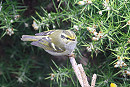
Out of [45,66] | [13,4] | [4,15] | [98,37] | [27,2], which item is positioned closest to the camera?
[98,37]

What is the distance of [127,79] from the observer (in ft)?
3.75

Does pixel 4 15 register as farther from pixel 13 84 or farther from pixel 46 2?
pixel 13 84

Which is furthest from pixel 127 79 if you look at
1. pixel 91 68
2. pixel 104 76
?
pixel 91 68

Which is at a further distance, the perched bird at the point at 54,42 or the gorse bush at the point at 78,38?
the perched bird at the point at 54,42

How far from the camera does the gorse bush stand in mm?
1054

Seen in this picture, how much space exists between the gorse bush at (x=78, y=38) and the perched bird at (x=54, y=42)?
6cm

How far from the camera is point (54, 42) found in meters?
1.33

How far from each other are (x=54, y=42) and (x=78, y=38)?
0.22 m

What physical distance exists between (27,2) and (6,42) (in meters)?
0.43

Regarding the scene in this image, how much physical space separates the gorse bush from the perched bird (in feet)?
0.18

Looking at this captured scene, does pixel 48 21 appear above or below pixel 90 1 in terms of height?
below

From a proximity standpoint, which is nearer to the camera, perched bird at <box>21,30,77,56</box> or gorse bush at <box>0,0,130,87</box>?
gorse bush at <box>0,0,130,87</box>

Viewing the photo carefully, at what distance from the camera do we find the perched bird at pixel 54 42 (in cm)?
117

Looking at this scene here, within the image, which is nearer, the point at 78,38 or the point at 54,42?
the point at 78,38
